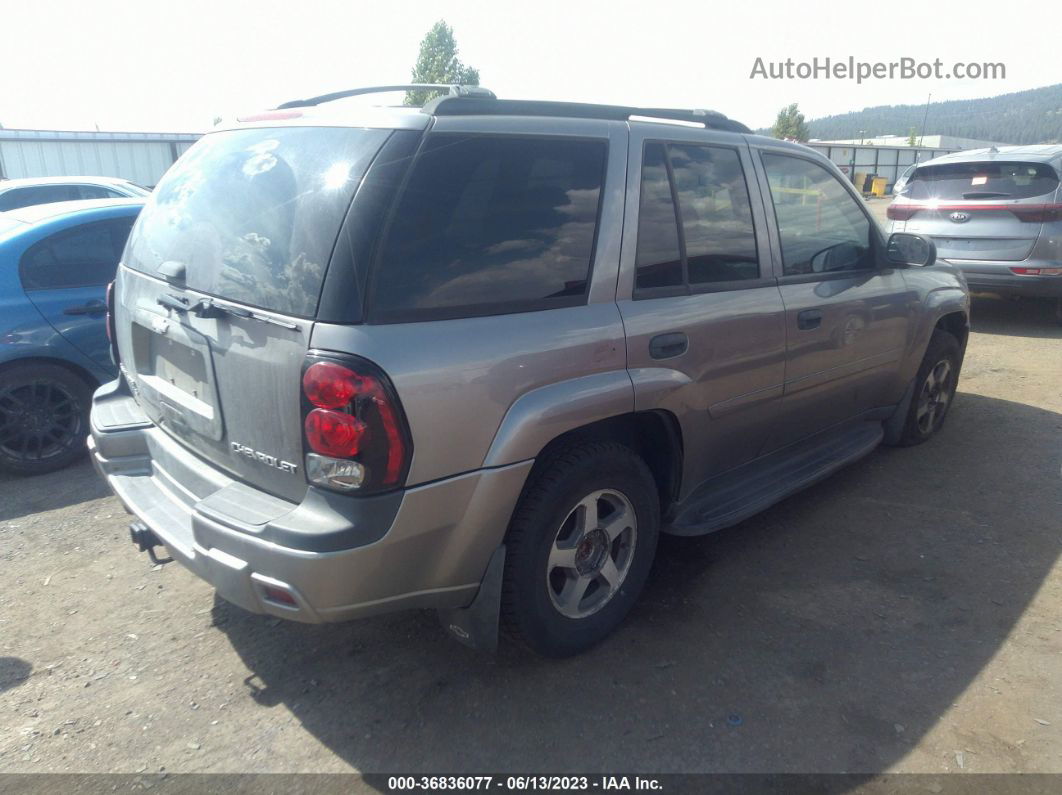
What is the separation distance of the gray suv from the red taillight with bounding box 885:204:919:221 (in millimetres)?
6087

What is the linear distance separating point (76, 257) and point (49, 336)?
1.98 feet

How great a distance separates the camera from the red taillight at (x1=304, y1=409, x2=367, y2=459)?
2.19 metres

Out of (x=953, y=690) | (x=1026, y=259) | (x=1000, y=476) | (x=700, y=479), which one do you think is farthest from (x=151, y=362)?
(x=1026, y=259)

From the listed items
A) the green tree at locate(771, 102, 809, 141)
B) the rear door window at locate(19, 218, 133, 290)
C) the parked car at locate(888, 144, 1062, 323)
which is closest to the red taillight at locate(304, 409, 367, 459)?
the rear door window at locate(19, 218, 133, 290)

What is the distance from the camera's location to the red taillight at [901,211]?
29.0 ft

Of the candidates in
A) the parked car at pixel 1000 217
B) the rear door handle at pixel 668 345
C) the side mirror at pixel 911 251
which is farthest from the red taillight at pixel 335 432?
the parked car at pixel 1000 217

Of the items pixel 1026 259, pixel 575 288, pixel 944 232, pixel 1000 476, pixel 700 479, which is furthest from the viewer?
pixel 944 232

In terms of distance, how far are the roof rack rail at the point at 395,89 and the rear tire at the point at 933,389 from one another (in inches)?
131

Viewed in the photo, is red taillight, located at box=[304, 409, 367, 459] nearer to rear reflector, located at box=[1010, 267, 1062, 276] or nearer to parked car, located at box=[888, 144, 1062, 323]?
parked car, located at box=[888, 144, 1062, 323]

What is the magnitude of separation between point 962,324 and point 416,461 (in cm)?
436

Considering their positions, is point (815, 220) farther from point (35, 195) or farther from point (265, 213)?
point (35, 195)

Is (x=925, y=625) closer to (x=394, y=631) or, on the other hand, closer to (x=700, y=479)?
(x=700, y=479)

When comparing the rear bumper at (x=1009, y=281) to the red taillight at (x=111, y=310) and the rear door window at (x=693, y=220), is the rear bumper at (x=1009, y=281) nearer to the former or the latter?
the rear door window at (x=693, y=220)

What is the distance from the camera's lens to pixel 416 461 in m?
2.25
